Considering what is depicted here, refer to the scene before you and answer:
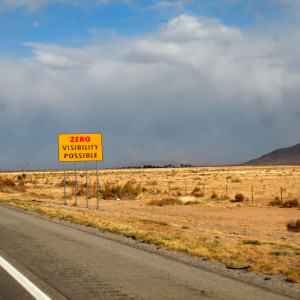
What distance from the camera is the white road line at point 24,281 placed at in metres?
6.99

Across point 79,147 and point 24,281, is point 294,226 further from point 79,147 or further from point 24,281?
point 79,147

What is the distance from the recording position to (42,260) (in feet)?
32.8

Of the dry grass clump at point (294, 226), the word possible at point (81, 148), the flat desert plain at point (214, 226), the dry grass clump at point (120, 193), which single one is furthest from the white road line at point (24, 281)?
the dry grass clump at point (120, 193)

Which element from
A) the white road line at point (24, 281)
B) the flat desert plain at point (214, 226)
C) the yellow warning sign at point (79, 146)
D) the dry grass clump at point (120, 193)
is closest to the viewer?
the white road line at point (24, 281)

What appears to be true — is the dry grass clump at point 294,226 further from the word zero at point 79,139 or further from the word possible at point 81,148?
the word zero at point 79,139

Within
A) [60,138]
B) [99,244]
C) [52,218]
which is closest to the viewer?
[99,244]

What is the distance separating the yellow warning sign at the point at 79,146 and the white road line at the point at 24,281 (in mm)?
21449

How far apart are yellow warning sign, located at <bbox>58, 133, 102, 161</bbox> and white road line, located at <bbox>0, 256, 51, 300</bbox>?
21.4 metres

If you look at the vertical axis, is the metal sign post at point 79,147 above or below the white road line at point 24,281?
above

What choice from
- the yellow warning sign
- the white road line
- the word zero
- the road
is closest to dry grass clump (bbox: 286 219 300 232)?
the road

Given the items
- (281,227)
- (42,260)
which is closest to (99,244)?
(42,260)

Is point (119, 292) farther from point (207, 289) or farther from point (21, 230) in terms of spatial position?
point (21, 230)

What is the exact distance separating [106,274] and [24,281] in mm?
1577

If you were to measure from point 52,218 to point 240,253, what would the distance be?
11853 mm
